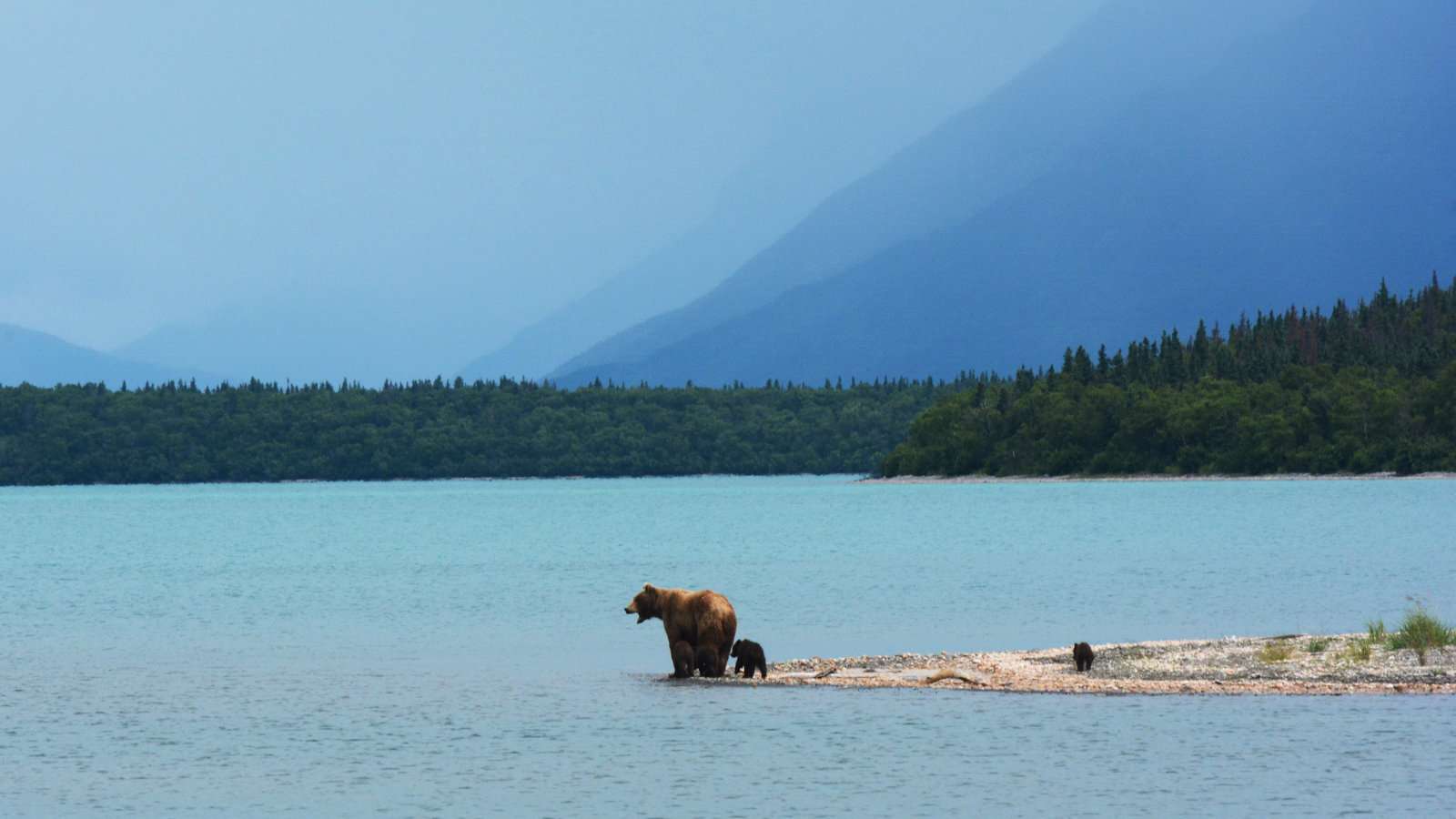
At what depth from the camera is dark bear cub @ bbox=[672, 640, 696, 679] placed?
44.0m

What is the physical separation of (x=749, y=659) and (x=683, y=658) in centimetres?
159

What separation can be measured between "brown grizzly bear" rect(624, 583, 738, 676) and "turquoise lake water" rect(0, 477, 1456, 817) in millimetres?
987

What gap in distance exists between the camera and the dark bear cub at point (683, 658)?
44.0 meters

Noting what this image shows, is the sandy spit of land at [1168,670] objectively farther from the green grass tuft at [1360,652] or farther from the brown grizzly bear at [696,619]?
the brown grizzly bear at [696,619]

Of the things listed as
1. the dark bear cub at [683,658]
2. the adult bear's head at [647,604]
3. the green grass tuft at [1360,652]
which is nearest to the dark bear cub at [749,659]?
the dark bear cub at [683,658]

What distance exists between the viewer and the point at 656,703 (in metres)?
41.4

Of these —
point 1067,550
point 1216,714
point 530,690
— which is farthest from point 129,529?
point 1216,714

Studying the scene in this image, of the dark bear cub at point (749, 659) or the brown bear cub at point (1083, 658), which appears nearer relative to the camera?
the dark bear cub at point (749, 659)

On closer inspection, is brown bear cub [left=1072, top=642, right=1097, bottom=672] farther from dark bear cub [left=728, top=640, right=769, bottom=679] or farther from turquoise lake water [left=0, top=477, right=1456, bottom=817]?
dark bear cub [left=728, top=640, right=769, bottom=679]

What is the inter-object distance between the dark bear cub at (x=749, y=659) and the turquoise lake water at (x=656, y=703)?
125cm

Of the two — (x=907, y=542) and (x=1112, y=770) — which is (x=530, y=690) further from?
(x=907, y=542)

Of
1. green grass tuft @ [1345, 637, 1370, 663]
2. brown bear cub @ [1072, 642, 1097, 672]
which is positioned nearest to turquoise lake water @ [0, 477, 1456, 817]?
brown bear cub @ [1072, 642, 1097, 672]

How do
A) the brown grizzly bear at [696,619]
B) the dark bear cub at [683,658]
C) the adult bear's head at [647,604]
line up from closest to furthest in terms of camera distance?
the brown grizzly bear at [696,619] → the adult bear's head at [647,604] → the dark bear cub at [683,658]

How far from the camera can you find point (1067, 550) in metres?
115
